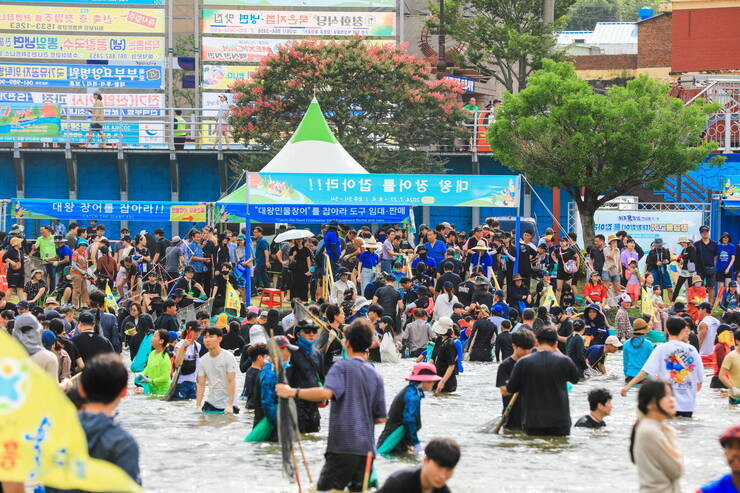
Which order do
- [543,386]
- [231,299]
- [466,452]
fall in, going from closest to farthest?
[543,386]
[466,452]
[231,299]

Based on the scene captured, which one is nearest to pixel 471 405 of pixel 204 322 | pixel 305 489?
pixel 204 322

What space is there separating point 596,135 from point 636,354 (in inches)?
566

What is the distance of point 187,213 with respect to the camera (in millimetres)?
29484

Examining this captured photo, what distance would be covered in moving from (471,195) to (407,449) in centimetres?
1448

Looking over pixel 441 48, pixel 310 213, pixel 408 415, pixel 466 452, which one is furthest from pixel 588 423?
pixel 441 48

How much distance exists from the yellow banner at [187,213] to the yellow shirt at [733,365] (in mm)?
16438

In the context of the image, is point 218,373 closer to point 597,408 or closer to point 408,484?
point 597,408

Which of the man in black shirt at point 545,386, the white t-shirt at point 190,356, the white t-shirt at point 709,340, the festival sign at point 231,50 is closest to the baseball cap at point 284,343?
the man in black shirt at point 545,386

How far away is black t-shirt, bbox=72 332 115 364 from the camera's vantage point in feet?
50.3

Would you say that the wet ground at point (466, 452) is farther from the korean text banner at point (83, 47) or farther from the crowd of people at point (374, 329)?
the korean text banner at point (83, 47)

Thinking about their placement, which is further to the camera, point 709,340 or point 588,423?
point 709,340

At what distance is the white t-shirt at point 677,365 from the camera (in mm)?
13180

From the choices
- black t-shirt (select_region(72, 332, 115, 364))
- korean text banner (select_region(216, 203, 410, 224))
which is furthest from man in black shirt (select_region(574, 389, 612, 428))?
korean text banner (select_region(216, 203, 410, 224))

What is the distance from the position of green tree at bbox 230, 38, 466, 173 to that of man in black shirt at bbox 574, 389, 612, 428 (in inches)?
842
